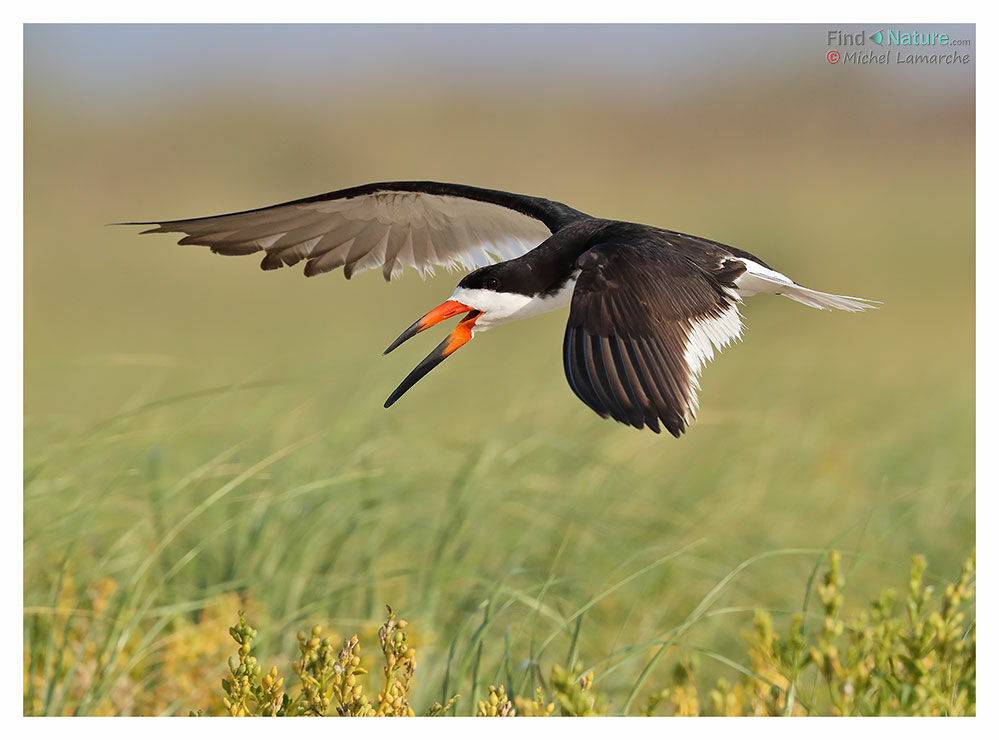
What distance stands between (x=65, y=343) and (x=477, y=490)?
12.7 feet

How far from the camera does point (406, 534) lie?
377cm

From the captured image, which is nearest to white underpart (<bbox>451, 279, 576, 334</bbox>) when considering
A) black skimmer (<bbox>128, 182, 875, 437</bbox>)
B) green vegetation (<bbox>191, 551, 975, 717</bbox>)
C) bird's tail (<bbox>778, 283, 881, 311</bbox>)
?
black skimmer (<bbox>128, 182, 875, 437</bbox>)

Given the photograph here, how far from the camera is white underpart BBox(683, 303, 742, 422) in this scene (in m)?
2.29

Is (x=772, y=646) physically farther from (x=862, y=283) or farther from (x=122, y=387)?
(x=862, y=283)

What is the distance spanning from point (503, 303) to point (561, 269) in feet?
0.61

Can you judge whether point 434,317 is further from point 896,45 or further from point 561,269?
point 896,45

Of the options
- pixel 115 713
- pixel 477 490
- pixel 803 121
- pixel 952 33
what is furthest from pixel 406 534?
pixel 803 121

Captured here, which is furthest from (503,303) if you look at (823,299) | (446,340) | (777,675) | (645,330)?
(777,675)

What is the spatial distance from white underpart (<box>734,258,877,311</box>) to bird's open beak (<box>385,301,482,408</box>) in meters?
0.70

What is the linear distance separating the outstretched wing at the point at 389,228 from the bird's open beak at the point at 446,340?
20.3 inches

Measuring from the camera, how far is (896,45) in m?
3.35

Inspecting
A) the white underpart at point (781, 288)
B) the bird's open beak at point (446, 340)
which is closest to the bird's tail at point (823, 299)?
the white underpart at point (781, 288)

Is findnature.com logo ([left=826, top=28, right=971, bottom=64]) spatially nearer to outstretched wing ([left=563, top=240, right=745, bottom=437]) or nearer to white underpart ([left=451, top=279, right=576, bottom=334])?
outstretched wing ([left=563, top=240, right=745, bottom=437])

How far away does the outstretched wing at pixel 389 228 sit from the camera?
3.04 m
